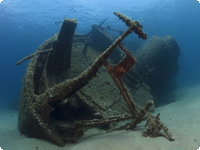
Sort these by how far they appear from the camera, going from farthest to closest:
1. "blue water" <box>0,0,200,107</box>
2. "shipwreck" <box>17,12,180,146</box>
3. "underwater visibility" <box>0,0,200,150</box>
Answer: "blue water" <box>0,0,200,107</box> < "shipwreck" <box>17,12,180,146</box> < "underwater visibility" <box>0,0,200,150</box>

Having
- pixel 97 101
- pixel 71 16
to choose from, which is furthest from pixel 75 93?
pixel 71 16

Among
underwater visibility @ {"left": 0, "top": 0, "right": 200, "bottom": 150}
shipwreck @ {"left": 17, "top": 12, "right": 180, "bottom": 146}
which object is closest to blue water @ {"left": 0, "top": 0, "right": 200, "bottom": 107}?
underwater visibility @ {"left": 0, "top": 0, "right": 200, "bottom": 150}

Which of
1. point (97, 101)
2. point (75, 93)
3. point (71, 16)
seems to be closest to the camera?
point (75, 93)

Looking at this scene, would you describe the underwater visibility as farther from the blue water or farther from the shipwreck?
the blue water

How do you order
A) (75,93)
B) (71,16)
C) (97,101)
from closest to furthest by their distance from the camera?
(75,93) → (97,101) → (71,16)

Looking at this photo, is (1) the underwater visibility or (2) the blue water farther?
(2) the blue water

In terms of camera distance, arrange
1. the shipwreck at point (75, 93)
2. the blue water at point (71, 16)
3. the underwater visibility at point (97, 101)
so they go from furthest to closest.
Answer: the blue water at point (71, 16), the shipwreck at point (75, 93), the underwater visibility at point (97, 101)

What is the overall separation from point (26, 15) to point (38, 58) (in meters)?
29.5

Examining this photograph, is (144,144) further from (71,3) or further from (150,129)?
(71,3)

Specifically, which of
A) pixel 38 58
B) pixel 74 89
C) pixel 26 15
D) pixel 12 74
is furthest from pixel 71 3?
pixel 12 74

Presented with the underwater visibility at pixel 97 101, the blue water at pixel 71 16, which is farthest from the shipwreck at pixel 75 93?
the blue water at pixel 71 16

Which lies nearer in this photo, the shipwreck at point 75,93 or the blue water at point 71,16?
the shipwreck at point 75,93

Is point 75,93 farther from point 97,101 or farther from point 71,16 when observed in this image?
point 71,16

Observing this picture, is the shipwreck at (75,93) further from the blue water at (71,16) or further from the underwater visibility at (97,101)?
the blue water at (71,16)
